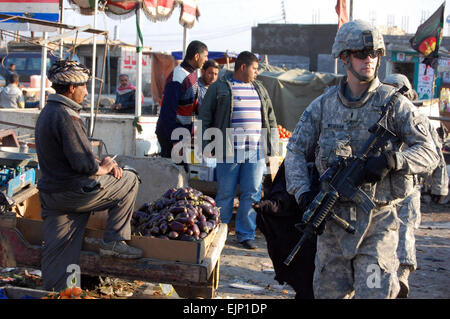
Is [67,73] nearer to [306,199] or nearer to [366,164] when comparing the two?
[306,199]

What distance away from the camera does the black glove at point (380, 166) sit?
331 cm

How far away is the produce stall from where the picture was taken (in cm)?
439

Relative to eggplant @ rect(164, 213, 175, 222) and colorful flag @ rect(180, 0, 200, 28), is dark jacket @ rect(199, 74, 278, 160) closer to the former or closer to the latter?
eggplant @ rect(164, 213, 175, 222)

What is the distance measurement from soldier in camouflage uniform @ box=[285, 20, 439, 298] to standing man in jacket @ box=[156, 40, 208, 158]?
3.22 m

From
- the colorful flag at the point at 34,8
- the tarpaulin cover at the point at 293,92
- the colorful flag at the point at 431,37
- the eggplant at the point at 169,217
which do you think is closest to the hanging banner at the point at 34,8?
the colorful flag at the point at 34,8

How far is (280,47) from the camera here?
43.7 m

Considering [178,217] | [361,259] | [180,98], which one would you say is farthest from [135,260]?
[180,98]

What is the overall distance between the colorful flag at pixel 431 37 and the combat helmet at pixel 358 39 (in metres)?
10.2

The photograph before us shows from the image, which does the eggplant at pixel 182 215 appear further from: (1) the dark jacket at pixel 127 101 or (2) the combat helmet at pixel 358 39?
(1) the dark jacket at pixel 127 101

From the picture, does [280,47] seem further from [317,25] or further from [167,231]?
[167,231]

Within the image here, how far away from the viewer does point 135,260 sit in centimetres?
446

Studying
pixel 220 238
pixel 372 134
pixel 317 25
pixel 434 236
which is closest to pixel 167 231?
pixel 220 238

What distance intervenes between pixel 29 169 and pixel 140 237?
1.69 m

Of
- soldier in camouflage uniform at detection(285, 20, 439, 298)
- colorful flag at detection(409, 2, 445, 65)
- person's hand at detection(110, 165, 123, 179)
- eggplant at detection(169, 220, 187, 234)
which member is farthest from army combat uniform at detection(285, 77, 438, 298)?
colorful flag at detection(409, 2, 445, 65)
